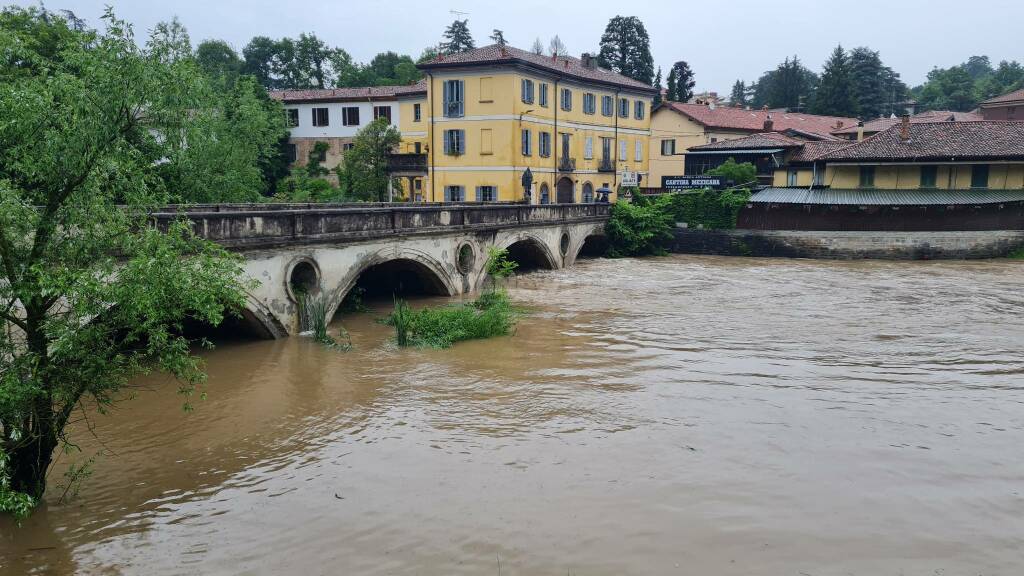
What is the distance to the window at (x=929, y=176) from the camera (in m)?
41.5

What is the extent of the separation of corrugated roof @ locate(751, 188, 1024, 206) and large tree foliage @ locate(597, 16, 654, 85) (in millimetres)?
36423

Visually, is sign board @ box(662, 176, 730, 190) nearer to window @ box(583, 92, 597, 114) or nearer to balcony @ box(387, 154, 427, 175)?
window @ box(583, 92, 597, 114)

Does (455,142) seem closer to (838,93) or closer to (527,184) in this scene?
(527,184)

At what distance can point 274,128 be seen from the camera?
51.4 m

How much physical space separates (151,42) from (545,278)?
24179mm

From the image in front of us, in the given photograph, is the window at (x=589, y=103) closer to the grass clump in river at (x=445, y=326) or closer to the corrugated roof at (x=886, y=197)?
Result: the corrugated roof at (x=886, y=197)

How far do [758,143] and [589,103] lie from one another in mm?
11294

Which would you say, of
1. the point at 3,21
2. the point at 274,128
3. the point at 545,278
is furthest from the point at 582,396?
the point at 274,128

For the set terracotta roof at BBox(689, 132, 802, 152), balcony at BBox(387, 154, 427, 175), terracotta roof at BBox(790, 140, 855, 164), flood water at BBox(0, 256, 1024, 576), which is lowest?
flood water at BBox(0, 256, 1024, 576)

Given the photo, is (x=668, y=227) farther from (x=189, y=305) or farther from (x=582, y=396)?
(x=189, y=305)

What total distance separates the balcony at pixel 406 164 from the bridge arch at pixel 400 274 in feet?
65.1

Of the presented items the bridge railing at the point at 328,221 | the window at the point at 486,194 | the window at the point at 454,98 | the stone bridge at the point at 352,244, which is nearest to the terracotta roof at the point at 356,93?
the window at the point at 454,98

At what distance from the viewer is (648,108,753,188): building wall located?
5518 cm

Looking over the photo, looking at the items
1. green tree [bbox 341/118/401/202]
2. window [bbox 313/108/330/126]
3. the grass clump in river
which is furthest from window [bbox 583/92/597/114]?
the grass clump in river
